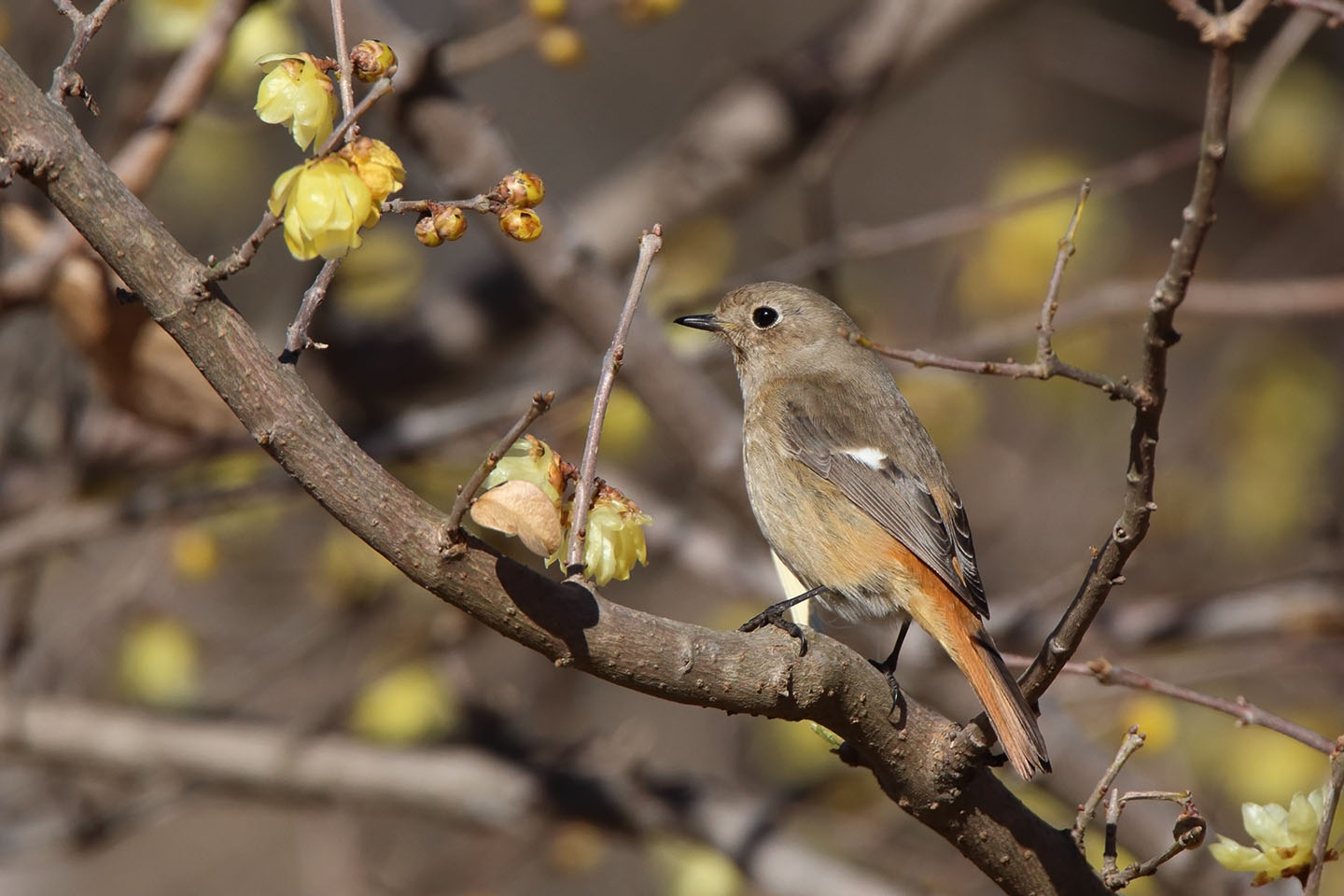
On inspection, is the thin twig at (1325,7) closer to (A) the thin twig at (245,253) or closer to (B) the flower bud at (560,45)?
(A) the thin twig at (245,253)

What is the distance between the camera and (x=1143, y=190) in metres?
6.61

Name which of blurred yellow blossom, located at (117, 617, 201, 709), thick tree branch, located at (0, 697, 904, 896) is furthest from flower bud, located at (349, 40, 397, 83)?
blurred yellow blossom, located at (117, 617, 201, 709)

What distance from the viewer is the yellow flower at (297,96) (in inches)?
59.1

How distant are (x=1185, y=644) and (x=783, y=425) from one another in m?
1.87

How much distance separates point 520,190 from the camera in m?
1.49

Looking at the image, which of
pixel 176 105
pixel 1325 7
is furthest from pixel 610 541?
pixel 176 105

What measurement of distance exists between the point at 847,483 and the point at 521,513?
1419 millimetres

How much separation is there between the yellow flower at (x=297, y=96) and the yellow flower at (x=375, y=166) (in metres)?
0.07

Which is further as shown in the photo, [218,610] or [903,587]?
[218,610]

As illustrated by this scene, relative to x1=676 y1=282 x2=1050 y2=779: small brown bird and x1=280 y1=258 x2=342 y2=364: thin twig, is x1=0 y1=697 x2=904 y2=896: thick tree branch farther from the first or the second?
x1=280 y1=258 x2=342 y2=364: thin twig

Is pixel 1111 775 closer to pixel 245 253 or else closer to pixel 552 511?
pixel 552 511

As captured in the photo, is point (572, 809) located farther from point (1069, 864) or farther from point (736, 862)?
point (1069, 864)

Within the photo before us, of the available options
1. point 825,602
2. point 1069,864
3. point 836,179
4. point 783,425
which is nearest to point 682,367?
point 783,425

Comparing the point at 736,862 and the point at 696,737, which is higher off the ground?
the point at 696,737
